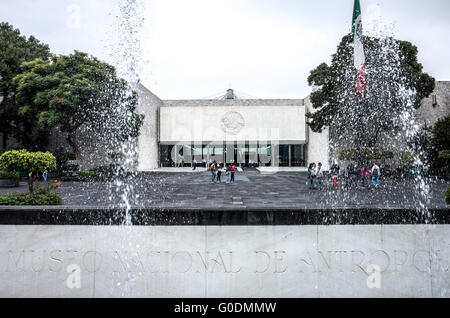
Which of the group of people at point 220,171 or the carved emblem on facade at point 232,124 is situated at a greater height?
the carved emblem on facade at point 232,124

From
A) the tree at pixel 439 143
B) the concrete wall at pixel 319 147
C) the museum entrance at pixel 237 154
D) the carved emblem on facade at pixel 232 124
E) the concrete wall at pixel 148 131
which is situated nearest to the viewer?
the tree at pixel 439 143

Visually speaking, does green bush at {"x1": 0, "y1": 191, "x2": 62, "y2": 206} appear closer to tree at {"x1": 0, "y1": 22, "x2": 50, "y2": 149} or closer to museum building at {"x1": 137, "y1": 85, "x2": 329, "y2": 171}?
tree at {"x1": 0, "y1": 22, "x2": 50, "y2": 149}

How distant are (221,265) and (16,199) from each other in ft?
16.0

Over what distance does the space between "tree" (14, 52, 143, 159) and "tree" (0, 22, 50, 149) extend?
2.21 metres

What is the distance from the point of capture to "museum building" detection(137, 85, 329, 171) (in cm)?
4425

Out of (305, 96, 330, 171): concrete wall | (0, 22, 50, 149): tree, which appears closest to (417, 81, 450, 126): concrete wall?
(305, 96, 330, 171): concrete wall

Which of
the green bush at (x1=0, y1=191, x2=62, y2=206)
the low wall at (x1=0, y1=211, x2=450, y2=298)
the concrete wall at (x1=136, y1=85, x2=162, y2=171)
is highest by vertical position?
the concrete wall at (x1=136, y1=85, x2=162, y2=171)

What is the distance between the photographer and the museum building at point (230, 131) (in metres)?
44.2

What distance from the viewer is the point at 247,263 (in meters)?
3.90

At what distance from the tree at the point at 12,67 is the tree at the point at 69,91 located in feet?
7.24

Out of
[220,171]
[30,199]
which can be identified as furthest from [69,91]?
[30,199]

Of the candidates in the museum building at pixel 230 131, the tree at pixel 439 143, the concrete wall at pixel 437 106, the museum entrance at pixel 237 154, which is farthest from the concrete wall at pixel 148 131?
the concrete wall at pixel 437 106

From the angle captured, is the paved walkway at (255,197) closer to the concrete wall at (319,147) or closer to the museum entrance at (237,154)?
the concrete wall at (319,147)

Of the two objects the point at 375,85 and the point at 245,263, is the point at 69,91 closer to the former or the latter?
the point at 375,85
